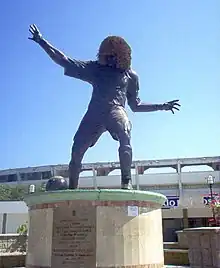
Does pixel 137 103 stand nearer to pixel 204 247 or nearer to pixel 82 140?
pixel 82 140

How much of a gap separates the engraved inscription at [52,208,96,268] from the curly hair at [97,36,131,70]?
116 inches

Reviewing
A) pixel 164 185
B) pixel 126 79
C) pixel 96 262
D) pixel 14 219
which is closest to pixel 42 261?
pixel 96 262

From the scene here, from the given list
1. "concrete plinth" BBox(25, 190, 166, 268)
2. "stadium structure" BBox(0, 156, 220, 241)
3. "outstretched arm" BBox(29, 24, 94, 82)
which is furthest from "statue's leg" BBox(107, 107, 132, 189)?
"stadium structure" BBox(0, 156, 220, 241)

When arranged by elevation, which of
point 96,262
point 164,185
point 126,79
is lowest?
point 96,262

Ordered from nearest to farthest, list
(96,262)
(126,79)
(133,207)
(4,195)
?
(96,262), (133,207), (126,79), (4,195)

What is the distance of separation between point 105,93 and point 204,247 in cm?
347

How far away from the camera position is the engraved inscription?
5.30 metres

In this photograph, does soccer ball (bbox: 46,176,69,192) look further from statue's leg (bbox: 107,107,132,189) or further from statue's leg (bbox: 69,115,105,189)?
statue's leg (bbox: 107,107,132,189)

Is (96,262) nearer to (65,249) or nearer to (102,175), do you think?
(65,249)

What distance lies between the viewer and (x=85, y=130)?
22.2 ft

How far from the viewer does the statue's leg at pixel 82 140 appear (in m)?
6.66

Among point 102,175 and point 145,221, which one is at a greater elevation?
point 102,175

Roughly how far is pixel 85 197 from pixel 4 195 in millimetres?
44545

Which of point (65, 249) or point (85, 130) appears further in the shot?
point (85, 130)
